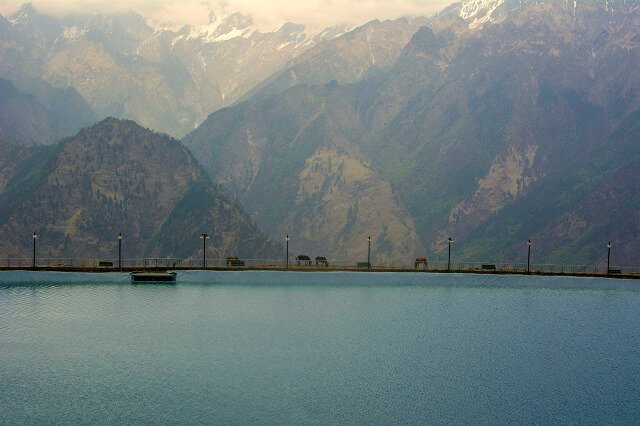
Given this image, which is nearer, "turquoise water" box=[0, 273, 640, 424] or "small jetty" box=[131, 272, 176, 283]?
"turquoise water" box=[0, 273, 640, 424]

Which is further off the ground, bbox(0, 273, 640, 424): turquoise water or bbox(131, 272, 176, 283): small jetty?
bbox(131, 272, 176, 283): small jetty

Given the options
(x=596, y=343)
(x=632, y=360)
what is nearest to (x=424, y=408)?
(x=632, y=360)

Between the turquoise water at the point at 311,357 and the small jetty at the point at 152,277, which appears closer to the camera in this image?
the turquoise water at the point at 311,357

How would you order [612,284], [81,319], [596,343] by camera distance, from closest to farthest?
[596,343] → [81,319] → [612,284]

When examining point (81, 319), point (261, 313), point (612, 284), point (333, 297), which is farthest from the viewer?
point (612, 284)

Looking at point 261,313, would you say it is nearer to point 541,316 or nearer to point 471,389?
point 541,316
